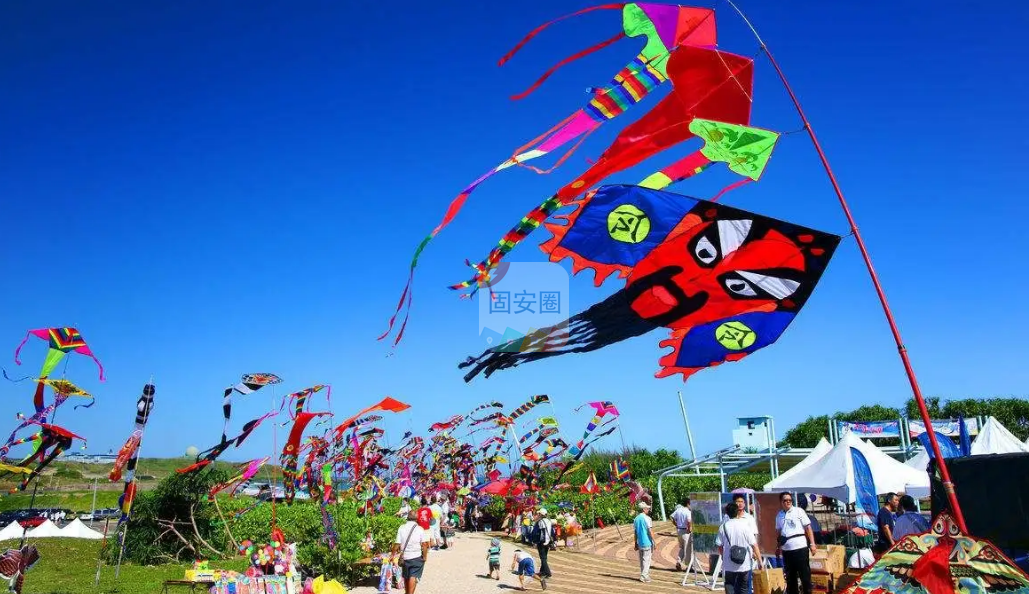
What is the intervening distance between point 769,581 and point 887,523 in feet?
7.45

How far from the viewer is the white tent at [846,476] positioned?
571 inches

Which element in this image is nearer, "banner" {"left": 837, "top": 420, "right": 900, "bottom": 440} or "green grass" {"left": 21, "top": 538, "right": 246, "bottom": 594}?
"green grass" {"left": 21, "top": 538, "right": 246, "bottom": 594}

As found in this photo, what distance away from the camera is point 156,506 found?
18281mm

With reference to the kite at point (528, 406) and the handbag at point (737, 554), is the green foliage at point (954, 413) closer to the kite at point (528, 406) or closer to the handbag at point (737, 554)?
the kite at point (528, 406)

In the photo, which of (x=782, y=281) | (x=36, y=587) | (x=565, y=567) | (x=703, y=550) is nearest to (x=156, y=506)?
(x=36, y=587)

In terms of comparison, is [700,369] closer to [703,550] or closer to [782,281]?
[782,281]

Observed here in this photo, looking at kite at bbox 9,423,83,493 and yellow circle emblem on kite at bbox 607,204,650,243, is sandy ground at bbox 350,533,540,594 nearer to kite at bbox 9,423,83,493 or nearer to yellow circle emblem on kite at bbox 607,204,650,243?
kite at bbox 9,423,83,493

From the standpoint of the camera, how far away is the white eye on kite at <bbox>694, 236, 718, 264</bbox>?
7039 millimetres

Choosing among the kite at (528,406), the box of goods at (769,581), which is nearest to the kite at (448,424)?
the kite at (528,406)

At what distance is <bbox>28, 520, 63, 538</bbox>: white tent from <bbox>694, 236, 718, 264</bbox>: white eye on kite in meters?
24.2

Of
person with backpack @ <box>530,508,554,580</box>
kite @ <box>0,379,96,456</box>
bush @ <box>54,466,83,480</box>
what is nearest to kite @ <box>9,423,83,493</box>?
kite @ <box>0,379,96,456</box>

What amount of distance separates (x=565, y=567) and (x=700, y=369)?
10.6 meters

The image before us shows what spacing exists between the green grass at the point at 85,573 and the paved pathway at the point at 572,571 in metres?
4.44

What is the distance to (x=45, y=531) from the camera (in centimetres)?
2331
